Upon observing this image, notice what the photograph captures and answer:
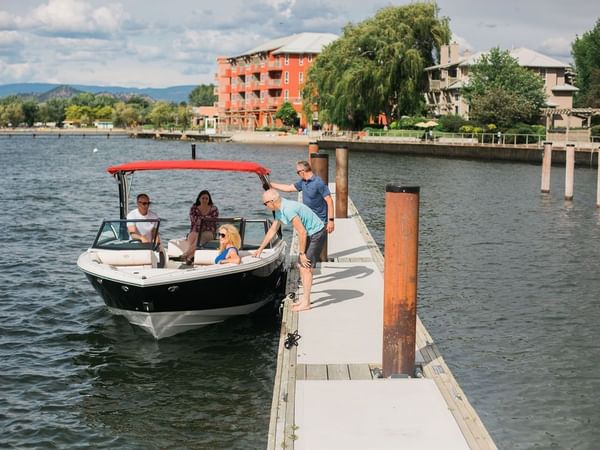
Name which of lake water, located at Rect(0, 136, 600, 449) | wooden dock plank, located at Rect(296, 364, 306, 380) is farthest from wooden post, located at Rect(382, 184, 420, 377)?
lake water, located at Rect(0, 136, 600, 449)

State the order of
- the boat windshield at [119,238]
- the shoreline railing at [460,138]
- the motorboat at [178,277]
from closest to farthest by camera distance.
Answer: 1. the motorboat at [178,277]
2. the boat windshield at [119,238]
3. the shoreline railing at [460,138]

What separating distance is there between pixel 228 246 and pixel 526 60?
268ft

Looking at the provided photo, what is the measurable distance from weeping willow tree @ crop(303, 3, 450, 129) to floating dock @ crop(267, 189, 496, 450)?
74.4 metres

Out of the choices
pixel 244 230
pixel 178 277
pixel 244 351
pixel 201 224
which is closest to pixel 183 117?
pixel 244 230

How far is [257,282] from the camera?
14164 millimetres

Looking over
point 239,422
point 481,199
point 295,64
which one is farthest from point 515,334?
point 295,64

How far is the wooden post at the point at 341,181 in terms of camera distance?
2298cm

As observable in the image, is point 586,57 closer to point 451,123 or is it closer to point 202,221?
point 451,123

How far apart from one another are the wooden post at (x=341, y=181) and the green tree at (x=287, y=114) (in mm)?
104000

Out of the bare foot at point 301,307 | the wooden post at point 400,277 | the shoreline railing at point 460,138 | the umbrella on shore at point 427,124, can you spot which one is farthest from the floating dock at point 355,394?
the umbrella on shore at point 427,124

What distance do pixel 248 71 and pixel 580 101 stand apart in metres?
73.5

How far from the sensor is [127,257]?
13.8 metres

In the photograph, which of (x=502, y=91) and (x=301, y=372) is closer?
(x=301, y=372)

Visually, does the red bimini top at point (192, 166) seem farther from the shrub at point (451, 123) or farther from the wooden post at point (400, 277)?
the shrub at point (451, 123)
